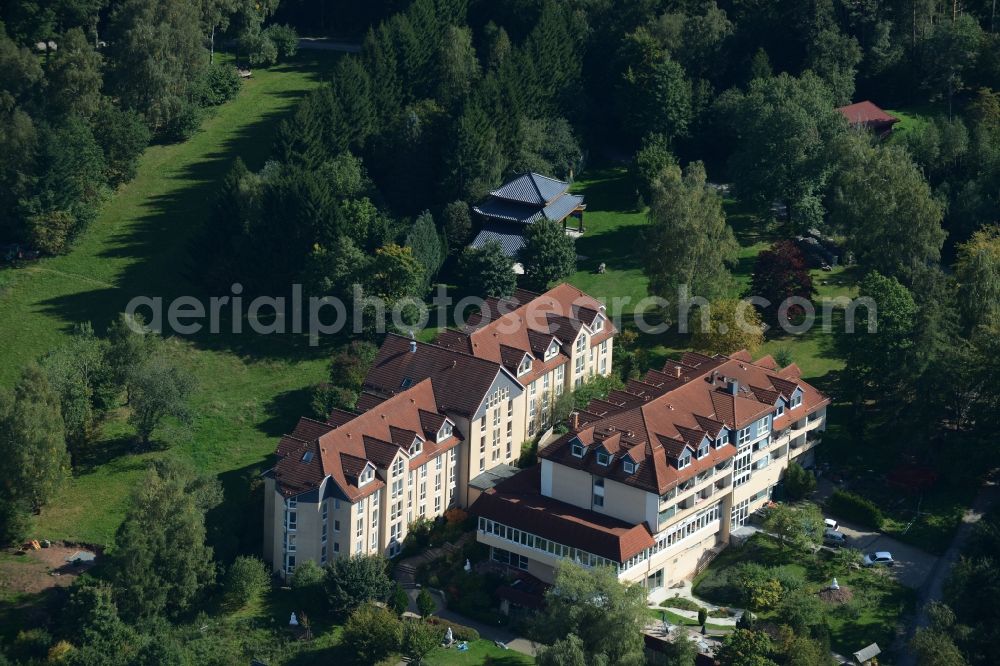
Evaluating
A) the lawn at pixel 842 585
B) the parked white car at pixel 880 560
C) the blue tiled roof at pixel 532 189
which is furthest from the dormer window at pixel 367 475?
the blue tiled roof at pixel 532 189

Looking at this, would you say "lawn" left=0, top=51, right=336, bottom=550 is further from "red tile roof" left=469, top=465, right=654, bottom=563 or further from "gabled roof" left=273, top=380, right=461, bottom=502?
"red tile roof" left=469, top=465, right=654, bottom=563

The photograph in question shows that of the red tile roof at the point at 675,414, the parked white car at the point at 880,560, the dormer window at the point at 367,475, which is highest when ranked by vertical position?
the red tile roof at the point at 675,414

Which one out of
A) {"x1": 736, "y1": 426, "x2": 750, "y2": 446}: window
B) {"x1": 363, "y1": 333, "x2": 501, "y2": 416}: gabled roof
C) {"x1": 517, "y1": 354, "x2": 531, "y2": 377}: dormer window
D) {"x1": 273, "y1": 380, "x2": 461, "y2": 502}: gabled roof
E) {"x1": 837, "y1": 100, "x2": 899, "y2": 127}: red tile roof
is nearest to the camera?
{"x1": 273, "y1": 380, "x2": 461, "y2": 502}: gabled roof

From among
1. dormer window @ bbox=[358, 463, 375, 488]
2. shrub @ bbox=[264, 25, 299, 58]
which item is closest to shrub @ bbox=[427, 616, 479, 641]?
dormer window @ bbox=[358, 463, 375, 488]

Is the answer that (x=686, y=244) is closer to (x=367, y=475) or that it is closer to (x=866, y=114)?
(x=866, y=114)

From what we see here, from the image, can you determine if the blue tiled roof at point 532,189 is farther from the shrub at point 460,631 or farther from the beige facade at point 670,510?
the shrub at point 460,631

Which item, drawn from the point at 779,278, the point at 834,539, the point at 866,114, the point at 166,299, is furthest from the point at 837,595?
the point at 166,299
